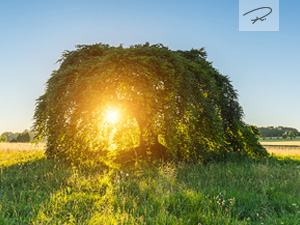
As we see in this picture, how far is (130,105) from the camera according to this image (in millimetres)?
7676

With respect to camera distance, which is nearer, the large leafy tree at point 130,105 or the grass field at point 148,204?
the grass field at point 148,204

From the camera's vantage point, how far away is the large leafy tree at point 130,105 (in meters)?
7.30

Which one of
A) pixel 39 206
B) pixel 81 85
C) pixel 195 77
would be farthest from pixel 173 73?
pixel 39 206

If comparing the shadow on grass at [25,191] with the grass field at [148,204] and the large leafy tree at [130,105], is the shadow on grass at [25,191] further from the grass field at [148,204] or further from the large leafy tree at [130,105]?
the large leafy tree at [130,105]

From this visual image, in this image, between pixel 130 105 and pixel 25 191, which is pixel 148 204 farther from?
pixel 130 105

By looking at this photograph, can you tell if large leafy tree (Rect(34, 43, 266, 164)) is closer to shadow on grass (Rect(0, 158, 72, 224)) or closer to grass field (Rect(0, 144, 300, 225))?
shadow on grass (Rect(0, 158, 72, 224))

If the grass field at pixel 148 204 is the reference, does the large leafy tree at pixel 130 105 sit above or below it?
above

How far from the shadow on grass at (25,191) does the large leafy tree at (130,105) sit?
1.28 m

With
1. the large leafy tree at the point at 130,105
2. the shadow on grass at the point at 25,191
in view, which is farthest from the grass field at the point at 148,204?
the large leafy tree at the point at 130,105

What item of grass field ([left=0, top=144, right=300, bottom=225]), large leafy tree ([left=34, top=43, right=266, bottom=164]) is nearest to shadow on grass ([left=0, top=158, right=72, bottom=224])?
grass field ([left=0, top=144, right=300, bottom=225])

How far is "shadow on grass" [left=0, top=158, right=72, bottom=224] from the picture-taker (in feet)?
11.9

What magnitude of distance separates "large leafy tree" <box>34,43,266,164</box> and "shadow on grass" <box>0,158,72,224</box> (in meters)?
1.28

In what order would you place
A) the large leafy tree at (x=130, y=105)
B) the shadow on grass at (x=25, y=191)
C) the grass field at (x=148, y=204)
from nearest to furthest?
the grass field at (x=148, y=204)
the shadow on grass at (x=25, y=191)
the large leafy tree at (x=130, y=105)

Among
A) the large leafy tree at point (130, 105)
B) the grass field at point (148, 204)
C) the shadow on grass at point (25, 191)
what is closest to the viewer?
the grass field at point (148, 204)
